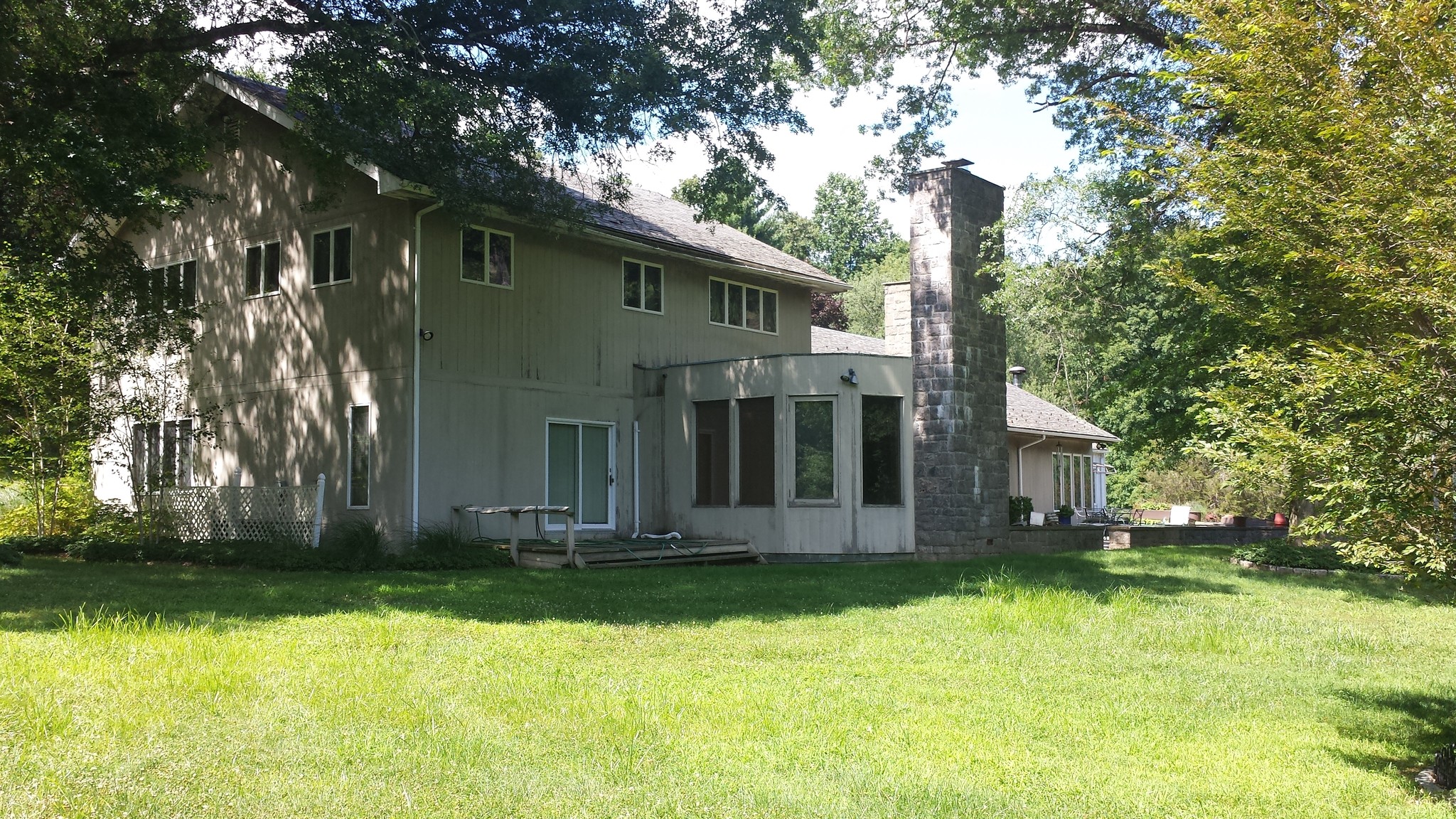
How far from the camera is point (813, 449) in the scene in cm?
1697

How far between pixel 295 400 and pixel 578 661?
1105 centimetres

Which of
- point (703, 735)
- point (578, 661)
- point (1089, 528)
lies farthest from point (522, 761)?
point (1089, 528)

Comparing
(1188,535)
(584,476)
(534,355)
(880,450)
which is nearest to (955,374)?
(880,450)

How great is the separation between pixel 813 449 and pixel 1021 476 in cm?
1332

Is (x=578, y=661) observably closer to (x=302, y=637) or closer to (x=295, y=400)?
(x=302, y=637)

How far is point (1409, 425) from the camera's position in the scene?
4789 millimetres

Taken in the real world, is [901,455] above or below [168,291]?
below

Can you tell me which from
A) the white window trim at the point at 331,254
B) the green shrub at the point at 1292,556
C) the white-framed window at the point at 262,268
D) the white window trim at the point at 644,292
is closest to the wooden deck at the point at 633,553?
the white window trim at the point at 644,292

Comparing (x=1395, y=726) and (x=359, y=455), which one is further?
(x=359, y=455)

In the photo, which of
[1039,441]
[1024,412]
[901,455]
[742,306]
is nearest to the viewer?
[901,455]

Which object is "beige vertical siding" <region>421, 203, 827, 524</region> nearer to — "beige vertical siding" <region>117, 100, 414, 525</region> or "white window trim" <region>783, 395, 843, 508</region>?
"beige vertical siding" <region>117, 100, 414, 525</region>

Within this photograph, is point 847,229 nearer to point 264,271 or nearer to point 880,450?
point 880,450

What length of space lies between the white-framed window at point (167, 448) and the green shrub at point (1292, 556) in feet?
58.2

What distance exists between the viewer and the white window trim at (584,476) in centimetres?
1708
